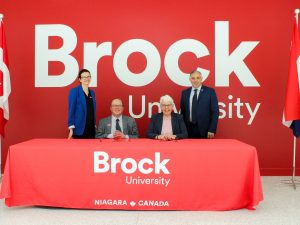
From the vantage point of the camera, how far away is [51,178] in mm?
3271

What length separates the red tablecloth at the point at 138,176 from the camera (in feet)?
10.6

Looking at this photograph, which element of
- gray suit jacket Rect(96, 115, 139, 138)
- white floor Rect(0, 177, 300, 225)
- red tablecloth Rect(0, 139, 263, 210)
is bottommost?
white floor Rect(0, 177, 300, 225)

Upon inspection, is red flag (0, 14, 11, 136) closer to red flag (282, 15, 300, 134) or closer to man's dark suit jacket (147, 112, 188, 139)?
man's dark suit jacket (147, 112, 188, 139)

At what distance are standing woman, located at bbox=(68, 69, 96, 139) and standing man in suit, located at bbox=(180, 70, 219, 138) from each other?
1.13 meters

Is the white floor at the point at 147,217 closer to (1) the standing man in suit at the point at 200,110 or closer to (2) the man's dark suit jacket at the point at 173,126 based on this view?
(2) the man's dark suit jacket at the point at 173,126

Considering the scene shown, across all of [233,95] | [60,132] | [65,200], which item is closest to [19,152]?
[65,200]

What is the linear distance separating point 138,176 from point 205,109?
1551 millimetres

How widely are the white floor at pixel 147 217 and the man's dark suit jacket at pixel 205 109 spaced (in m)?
1.25

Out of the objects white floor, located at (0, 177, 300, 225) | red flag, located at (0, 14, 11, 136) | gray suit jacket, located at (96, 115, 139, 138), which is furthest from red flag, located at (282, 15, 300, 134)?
red flag, located at (0, 14, 11, 136)

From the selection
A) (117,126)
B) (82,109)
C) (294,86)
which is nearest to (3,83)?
(82,109)

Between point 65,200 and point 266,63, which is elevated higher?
point 266,63

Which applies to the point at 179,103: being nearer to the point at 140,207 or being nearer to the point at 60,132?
the point at 60,132

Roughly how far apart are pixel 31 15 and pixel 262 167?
3.71m

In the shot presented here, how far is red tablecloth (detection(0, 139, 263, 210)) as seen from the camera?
127 inches
